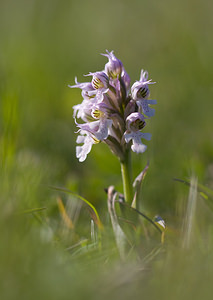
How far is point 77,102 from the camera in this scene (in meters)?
4.91

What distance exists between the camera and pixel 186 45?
528cm

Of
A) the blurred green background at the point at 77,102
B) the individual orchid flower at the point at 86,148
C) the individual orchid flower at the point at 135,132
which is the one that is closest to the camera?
the blurred green background at the point at 77,102

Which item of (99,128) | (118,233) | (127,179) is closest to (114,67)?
(99,128)

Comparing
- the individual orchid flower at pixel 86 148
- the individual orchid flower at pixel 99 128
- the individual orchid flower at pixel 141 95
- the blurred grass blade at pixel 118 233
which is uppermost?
the individual orchid flower at pixel 141 95

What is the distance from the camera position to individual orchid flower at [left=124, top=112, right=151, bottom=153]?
6.44 feet

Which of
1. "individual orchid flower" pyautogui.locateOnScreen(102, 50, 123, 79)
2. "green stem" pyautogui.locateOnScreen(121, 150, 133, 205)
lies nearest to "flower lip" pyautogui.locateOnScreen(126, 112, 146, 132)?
"green stem" pyautogui.locateOnScreen(121, 150, 133, 205)

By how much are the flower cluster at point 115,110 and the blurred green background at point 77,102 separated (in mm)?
375

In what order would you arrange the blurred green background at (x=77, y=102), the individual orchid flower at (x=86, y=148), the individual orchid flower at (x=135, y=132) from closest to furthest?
the blurred green background at (x=77, y=102), the individual orchid flower at (x=135, y=132), the individual orchid flower at (x=86, y=148)

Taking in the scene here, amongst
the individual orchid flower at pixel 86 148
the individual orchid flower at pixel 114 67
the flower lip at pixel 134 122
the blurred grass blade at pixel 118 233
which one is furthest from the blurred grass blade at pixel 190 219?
the individual orchid flower at pixel 114 67

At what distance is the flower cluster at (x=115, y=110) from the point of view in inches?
78.5

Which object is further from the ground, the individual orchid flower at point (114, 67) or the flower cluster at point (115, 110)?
the individual orchid flower at point (114, 67)

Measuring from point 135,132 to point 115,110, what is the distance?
17 cm

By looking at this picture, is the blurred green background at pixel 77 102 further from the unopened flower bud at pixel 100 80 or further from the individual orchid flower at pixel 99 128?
the unopened flower bud at pixel 100 80

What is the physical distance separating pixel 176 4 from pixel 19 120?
5188 millimetres
